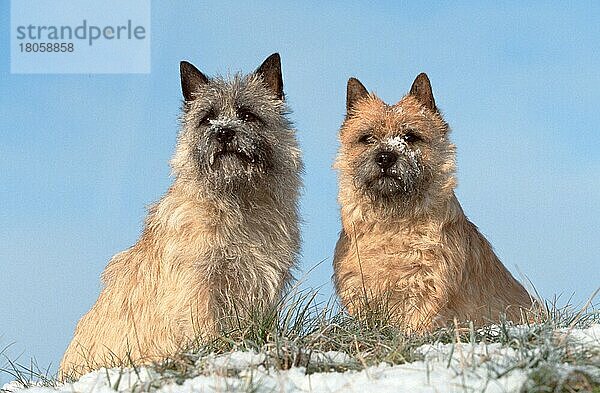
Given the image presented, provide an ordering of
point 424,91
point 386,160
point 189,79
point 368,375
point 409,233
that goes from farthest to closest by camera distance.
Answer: point 424,91 → point 189,79 → point 409,233 → point 386,160 → point 368,375

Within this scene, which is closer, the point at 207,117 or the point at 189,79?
the point at 207,117

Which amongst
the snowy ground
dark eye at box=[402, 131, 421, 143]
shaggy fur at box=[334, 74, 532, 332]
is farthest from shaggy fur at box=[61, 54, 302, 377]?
the snowy ground

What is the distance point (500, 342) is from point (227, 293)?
260 cm

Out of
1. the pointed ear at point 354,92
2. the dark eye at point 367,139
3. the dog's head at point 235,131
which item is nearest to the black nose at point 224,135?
the dog's head at point 235,131

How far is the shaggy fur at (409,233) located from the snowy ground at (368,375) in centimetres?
212

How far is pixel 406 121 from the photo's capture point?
7637 mm

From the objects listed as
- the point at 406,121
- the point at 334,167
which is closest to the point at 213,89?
the point at 334,167

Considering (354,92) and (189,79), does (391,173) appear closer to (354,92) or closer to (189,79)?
(354,92)

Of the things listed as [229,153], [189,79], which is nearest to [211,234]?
[229,153]

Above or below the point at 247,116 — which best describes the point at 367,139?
below

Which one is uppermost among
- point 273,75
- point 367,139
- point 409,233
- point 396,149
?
point 273,75

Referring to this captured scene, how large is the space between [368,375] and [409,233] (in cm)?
312

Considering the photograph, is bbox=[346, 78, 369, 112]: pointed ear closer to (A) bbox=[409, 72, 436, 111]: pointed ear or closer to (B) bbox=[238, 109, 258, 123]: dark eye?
(A) bbox=[409, 72, 436, 111]: pointed ear

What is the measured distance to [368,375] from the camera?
443 centimetres
